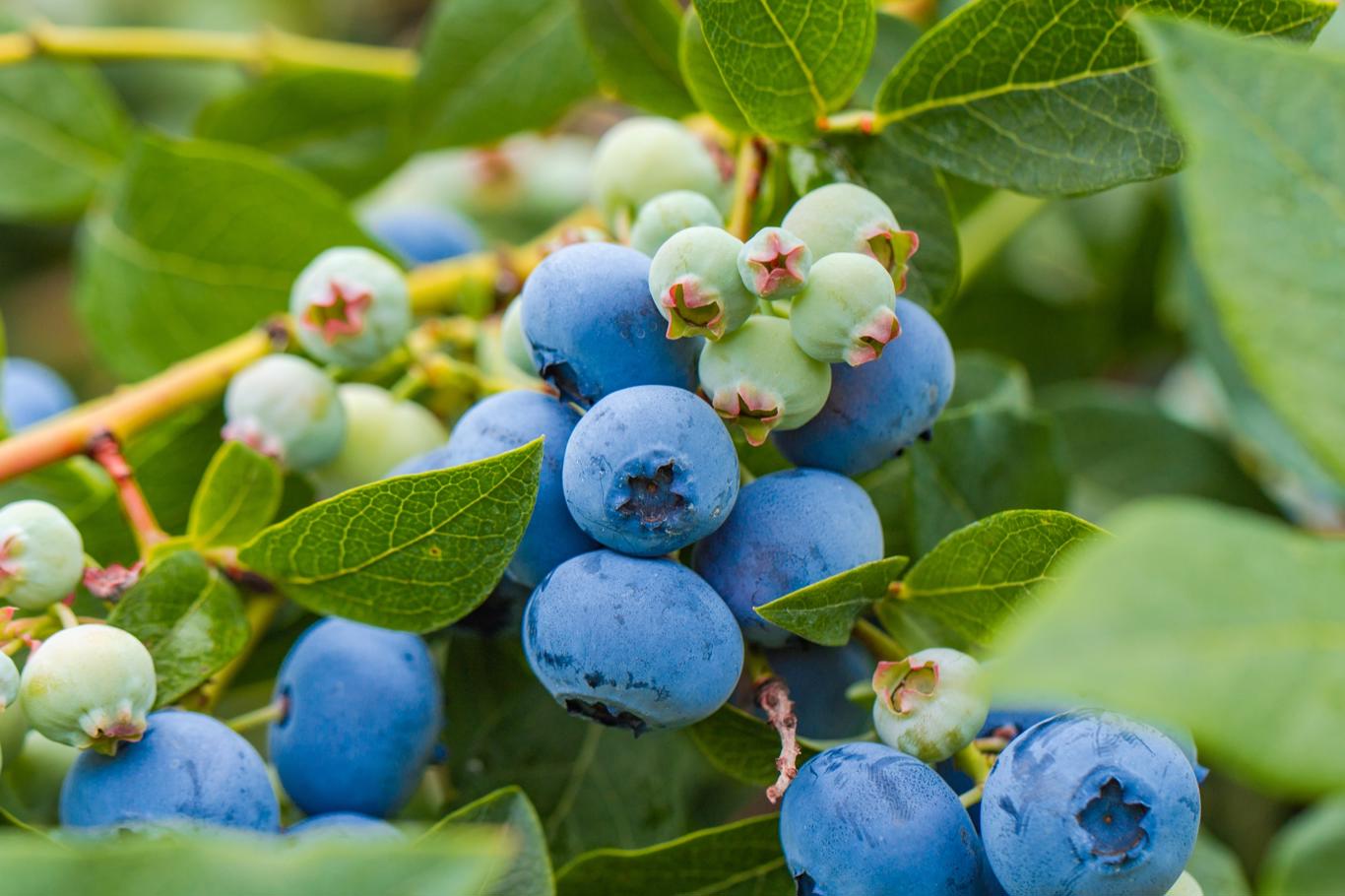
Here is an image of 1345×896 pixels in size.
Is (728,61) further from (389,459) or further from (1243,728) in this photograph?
(1243,728)

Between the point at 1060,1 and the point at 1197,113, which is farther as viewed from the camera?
the point at 1060,1

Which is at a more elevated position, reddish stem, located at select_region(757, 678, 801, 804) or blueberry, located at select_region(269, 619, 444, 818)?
reddish stem, located at select_region(757, 678, 801, 804)

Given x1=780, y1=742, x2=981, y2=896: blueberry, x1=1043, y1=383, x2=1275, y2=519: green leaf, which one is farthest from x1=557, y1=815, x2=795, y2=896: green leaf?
x1=1043, y1=383, x2=1275, y2=519: green leaf

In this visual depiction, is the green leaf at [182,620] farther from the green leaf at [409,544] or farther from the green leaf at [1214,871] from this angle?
the green leaf at [1214,871]

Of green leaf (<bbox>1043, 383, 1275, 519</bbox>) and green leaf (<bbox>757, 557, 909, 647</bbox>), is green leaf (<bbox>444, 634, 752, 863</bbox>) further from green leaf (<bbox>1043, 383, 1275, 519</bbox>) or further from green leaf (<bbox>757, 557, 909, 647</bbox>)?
green leaf (<bbox>1043, 383, 1275, 519</bbox>)

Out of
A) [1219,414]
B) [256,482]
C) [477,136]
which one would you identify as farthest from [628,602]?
[1219,414]

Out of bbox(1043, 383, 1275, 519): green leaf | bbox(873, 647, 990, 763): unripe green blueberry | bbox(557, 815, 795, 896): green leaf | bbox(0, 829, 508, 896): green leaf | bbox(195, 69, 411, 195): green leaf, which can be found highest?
bbox(0, 829, 508, 896): green leaf

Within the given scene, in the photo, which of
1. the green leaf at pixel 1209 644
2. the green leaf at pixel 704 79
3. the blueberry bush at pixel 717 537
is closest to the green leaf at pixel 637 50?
the blueberry bush at pixel 717 537
